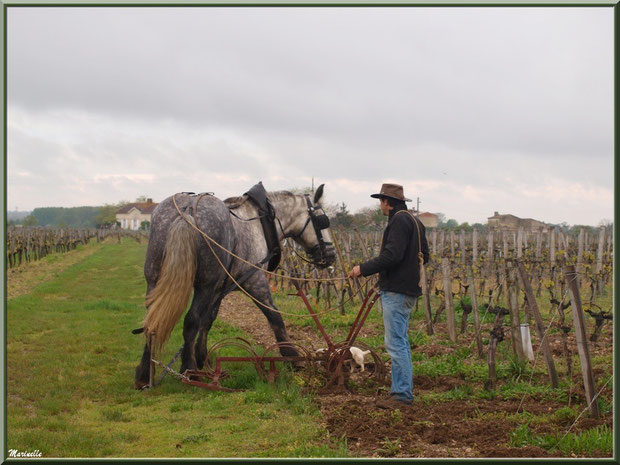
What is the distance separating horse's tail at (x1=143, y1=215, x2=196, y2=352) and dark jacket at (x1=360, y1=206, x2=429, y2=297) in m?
1.74

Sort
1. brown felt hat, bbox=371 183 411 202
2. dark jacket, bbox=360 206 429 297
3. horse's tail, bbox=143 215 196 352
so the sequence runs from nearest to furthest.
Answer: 1. dark jacket, bbox=360 206 429 297
2. brown felt hat, bbox=371 183 411 202
3. horse's tail, bbox=143 215 196 352

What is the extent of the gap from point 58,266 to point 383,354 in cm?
2280

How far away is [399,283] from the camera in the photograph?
525 centimetres

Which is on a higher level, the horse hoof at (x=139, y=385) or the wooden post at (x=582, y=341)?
the wooden post at (x=582, y=341)

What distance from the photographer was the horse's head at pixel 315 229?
7.43 m

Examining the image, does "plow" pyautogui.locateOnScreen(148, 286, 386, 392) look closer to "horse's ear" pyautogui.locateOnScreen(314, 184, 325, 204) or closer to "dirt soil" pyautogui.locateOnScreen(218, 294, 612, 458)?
"dirt soil" pyautogui.locateOnScreen(218, 294, 612, 458)

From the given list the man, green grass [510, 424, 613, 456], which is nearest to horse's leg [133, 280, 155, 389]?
the man

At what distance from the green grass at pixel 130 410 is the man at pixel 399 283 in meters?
0.86

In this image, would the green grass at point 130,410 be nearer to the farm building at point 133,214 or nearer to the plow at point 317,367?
the plow at point 317,367

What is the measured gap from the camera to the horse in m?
5.71

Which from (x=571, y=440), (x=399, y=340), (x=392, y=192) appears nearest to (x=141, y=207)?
(x=392, y=192)

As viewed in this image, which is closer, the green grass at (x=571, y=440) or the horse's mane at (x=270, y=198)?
the green grass at (x=571, y=440)

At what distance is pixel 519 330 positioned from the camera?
6551mm

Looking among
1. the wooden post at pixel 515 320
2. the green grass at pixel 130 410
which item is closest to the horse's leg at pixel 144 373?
the green grass at pixel 130 410
